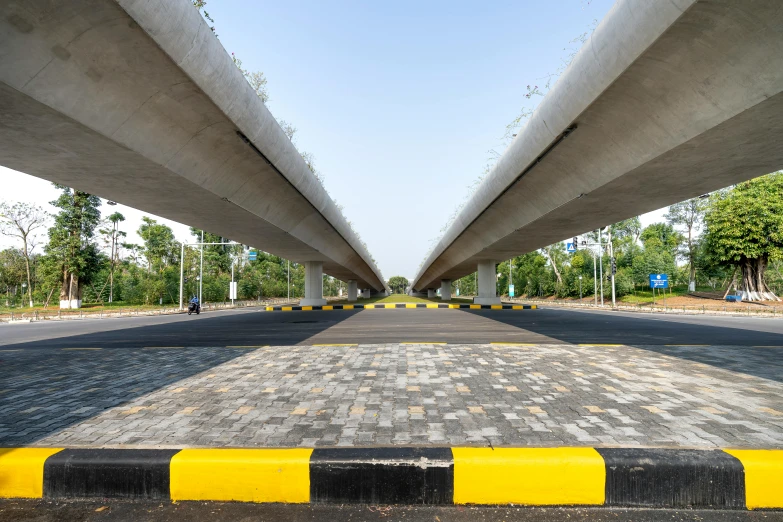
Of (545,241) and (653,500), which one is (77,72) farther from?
(545,241)

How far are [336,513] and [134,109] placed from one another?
715cm

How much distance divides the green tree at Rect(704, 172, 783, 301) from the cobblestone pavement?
37.5m

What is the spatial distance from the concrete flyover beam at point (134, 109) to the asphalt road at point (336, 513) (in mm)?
5396

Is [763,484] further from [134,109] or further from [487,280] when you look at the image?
[487,280]

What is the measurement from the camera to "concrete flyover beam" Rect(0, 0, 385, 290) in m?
4.93

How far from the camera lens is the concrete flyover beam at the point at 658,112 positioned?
500cm

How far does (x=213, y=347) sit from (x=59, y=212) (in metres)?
40.6

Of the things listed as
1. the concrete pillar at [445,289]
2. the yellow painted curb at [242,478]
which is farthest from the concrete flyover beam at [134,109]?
the concrete pillar at [445,289]

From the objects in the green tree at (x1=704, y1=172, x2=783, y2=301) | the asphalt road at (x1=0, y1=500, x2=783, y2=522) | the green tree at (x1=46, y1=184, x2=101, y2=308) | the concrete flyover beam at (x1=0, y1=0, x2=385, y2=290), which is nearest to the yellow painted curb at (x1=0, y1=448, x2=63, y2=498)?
the asphalt road at (x1=0, y1=500, x2=783, y2=522)

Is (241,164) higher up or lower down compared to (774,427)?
higher up

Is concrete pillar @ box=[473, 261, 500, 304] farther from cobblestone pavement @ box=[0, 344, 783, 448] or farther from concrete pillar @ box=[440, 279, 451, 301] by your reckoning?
cobblestone pavement @ box=[0, 344, 783, 448]

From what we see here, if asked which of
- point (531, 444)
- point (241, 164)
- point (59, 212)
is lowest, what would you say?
point (531, 444)

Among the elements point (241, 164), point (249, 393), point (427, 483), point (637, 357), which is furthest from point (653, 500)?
point (241, 164)

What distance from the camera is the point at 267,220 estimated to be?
46.2ft
